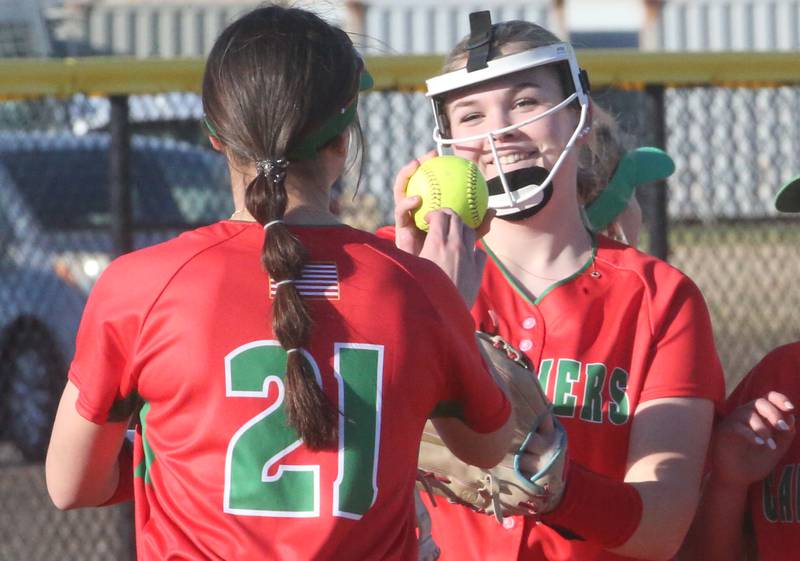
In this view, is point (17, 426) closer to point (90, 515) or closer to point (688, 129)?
point (90, 515)

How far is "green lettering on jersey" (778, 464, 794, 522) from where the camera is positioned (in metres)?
2.68

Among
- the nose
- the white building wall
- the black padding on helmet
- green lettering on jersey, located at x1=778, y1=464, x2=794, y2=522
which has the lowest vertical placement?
the white building wall

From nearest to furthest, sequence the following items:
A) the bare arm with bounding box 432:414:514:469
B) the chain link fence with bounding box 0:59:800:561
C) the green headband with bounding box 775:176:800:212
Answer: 1. the bare arm with bounding box 432:414:514:469
2. the green headband with bounding box 775:176:800:212
3. the chain link fence with bounding box 0:59:800:561

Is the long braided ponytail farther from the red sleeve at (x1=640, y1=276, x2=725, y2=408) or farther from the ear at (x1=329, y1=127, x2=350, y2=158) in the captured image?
the red sleeve at (x1=640, y1=276, x2=725, y2=408)

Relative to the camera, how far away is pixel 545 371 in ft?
8.66

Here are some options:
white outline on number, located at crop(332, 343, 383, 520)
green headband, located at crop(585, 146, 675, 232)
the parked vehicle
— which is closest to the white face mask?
green headband, located at crop(585, 146, 675, 232)

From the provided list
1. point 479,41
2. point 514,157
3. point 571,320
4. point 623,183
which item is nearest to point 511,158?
point 514,157

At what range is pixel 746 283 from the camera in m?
5.40

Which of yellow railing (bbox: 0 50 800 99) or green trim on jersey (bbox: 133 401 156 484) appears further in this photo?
yellow railing (bbox: 0 50 800 99)

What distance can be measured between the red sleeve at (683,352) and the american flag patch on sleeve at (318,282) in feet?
2.88

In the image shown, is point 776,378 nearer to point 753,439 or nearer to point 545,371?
point 753,439

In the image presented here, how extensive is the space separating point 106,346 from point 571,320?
3.53 ft

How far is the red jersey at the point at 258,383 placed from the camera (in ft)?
6.35

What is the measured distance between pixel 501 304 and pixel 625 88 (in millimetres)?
2117
